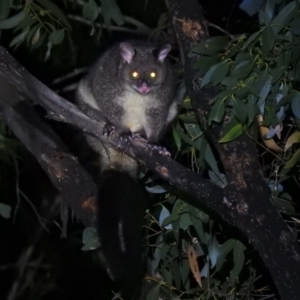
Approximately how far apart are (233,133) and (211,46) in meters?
0.39

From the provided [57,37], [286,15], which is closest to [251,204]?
[286,15]

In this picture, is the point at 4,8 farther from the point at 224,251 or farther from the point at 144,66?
the point at 224,251

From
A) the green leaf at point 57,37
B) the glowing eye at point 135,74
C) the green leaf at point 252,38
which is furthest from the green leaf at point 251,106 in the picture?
the glowing eye at point 135,74

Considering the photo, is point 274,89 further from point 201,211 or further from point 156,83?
point 156,83

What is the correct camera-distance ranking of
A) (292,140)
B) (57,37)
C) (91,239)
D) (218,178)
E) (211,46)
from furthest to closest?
(57,37)
(91,239)
(218,178)
(292,140)
(211,46)

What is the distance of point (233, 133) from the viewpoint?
344 cm

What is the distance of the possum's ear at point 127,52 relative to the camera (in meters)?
4.79

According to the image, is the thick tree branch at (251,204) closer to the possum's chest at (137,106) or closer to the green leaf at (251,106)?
the green leaf at (251,106)

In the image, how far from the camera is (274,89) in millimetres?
3477

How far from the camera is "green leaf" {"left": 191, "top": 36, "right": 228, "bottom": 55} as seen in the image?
355cm

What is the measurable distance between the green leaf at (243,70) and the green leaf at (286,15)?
180 millimetres

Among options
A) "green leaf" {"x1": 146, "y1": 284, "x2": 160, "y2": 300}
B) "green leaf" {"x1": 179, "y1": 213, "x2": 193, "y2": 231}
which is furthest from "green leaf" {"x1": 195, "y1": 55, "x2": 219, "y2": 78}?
"green leaf" {"x1": 146, "y1": 284, "x2": 160, "y2": 300}

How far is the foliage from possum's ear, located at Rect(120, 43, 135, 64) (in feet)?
1.31

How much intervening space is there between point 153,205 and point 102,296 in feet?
10.9
